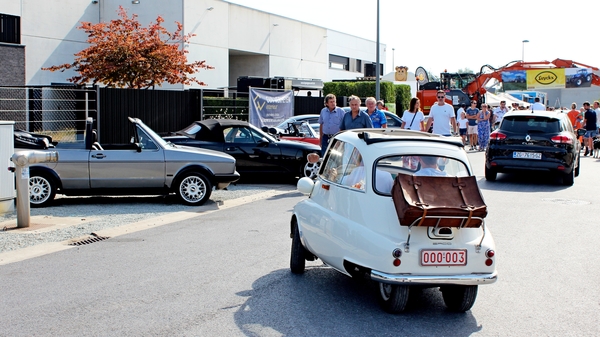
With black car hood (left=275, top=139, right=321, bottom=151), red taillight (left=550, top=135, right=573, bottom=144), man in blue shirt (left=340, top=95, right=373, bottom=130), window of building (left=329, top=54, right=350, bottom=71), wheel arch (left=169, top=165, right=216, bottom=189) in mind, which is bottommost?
wheel arch (left=169, top=165, right=216, bottom=189)

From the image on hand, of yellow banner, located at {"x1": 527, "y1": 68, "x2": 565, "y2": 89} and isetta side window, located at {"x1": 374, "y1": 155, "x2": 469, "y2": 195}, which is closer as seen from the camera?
isetta side window, located at {"x1": 374, "y1": 155, "x2": 469, "y2": 195}

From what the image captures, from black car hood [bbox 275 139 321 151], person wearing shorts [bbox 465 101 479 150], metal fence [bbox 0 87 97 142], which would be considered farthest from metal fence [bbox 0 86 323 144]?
person wearing shorts [bbox 465 101 479 150]

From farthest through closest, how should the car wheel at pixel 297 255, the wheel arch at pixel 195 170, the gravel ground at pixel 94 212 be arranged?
the wheel arch at pixel 195 170
the gravel ground at pixel 94 212
the car wheel at pixel 297 255

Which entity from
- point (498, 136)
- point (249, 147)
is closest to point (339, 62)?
point (498, 136)

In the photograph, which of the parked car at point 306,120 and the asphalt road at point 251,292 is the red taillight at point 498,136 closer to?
the parked car at point 306,120

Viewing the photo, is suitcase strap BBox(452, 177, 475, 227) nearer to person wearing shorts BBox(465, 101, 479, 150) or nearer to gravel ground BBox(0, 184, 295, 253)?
gravel ground BBox(0, 184, 295, 253)

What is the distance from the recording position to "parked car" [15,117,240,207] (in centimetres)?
1166

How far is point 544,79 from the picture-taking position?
159 ft

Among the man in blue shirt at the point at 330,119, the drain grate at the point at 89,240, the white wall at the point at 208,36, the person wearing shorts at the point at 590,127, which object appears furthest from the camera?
the white wall at the point at 208,36

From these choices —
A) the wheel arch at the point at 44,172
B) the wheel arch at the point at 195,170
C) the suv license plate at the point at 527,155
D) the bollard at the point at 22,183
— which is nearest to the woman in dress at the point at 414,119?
the suv license plate at the point at 527,155

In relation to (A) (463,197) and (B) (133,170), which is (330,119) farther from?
(A) (463,197)

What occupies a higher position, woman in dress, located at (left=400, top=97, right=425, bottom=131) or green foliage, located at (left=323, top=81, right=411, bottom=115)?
green foliage, located at (left=323, top=81, right=411, bottom=115)

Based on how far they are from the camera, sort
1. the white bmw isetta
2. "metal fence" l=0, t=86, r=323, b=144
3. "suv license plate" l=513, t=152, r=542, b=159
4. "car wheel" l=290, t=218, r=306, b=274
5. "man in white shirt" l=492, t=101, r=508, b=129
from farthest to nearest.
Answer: "man in white shirt" l=492, t=101, r=508, b=129, "metal fence" l=0, t=86, r=323, b=144, "suv license plate" l=513, t=152, r=542, b=159, "car wheel" l=290, t=218, r=306, b=274, the white bmw isetta

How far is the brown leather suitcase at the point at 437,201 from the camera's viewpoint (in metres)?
5.38
